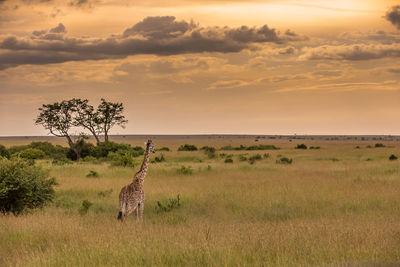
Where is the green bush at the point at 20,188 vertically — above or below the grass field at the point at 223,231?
above

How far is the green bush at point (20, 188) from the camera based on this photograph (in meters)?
14.7

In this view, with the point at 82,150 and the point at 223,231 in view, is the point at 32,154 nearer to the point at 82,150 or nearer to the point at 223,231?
the point at 82,150

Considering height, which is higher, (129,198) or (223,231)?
(129,198)

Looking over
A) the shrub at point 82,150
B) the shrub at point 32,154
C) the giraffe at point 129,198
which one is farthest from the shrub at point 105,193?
the shrub at point 82,150

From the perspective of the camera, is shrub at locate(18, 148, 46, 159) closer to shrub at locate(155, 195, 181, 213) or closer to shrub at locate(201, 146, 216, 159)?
shrub at locate(201, 146, 216, 159)

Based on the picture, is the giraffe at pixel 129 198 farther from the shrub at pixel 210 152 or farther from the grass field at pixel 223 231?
the shrub at pixel 210 152

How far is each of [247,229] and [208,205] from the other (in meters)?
6.03

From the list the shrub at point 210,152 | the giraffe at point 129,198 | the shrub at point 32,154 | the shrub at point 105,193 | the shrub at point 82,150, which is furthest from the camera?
the shrub at point 82,150

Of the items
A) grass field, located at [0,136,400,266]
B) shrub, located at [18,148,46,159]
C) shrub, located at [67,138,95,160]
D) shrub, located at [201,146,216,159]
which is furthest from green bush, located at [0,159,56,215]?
shrub, located at [67,138,95,160]

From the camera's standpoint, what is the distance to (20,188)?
49.2ft

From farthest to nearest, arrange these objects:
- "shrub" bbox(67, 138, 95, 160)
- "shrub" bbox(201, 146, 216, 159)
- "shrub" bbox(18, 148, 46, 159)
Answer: "shrub" bbox(67, 138, 95, 160) < "shrub" bbox(201, 146, 216, 159) < "shrub" bbox(18, 148, 46, 159)

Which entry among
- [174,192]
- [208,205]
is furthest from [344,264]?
[174,192]

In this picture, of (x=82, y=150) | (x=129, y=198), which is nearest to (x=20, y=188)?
(x=129, y=198)

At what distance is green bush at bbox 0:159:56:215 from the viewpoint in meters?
14.7
